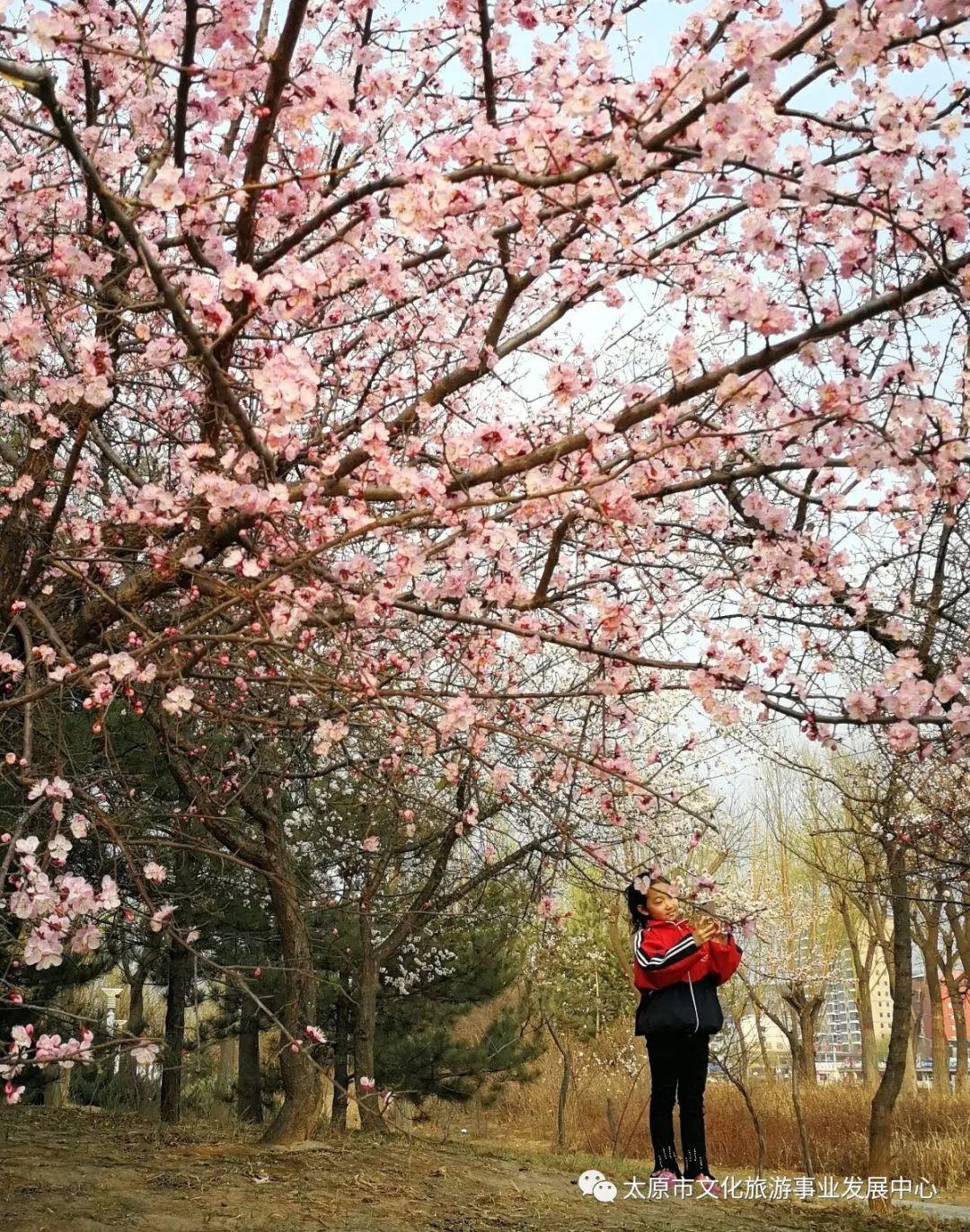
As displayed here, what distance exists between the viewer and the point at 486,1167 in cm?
716

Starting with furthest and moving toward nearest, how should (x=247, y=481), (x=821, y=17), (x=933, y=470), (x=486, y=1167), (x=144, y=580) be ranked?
1. (x=486, y=1167)
2. (x=144, y=580)
3. (x=247, y=481)
4. (x=933, y=470)
5. (x=821, y=17)

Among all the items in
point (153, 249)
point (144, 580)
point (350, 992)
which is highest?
point (153, 249)

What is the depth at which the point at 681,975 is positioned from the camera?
15.9 feet

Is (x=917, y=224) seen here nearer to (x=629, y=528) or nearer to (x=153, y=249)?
(x=629, y=528)

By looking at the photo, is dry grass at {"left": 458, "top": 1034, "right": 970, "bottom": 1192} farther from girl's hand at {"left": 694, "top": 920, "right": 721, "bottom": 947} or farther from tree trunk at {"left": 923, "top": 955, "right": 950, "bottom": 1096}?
girl's hand at {"left": 694, "top": 920, "right": 721, "bottom": 947}

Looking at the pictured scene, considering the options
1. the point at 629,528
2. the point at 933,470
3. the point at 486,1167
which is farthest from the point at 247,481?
the point at 486,1167

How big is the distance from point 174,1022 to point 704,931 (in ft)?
22.4

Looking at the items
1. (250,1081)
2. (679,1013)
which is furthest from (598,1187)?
(250,1081)

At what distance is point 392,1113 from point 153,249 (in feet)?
38.2

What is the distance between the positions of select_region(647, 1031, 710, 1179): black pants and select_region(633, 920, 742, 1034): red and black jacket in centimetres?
7

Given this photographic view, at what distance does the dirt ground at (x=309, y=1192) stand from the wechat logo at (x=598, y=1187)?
0.22 ft

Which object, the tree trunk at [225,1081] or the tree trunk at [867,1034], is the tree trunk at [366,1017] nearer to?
the tree trunk at [225,1081]

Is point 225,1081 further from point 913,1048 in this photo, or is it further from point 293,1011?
point 913,1048

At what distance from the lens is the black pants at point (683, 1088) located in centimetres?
480
